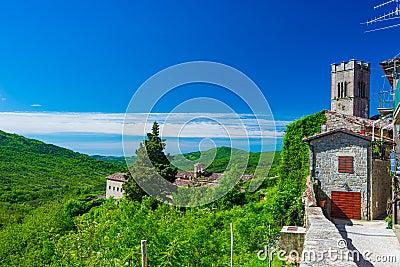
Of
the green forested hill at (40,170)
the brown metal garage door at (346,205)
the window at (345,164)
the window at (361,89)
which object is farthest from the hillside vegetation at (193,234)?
the green forested hill at (40,170)

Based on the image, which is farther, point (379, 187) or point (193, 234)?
point (379, 187)

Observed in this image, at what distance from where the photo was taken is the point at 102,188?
184 ft

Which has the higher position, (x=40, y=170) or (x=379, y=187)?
(x=379, y=187)

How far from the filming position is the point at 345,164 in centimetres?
1284

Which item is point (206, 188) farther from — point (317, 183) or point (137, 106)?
point (137, 106)

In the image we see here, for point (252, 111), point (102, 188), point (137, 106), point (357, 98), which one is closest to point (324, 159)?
point (252, 111)

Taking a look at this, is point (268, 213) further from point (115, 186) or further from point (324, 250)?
point (115, 186)

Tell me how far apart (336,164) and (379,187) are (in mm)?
1976

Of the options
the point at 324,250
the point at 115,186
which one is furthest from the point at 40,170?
the point at 324,250

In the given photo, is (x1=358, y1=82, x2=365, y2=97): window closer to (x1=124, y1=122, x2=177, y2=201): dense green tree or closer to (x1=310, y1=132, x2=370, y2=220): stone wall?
(x1=124, y1=122, x2=177, y2=201): dense green tree

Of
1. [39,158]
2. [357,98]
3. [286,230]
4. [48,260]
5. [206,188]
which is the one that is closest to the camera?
[286,230]

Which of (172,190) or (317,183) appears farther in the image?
(172,190)

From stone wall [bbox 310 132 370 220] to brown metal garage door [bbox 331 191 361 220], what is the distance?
0.15m

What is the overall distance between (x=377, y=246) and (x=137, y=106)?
795 cm
